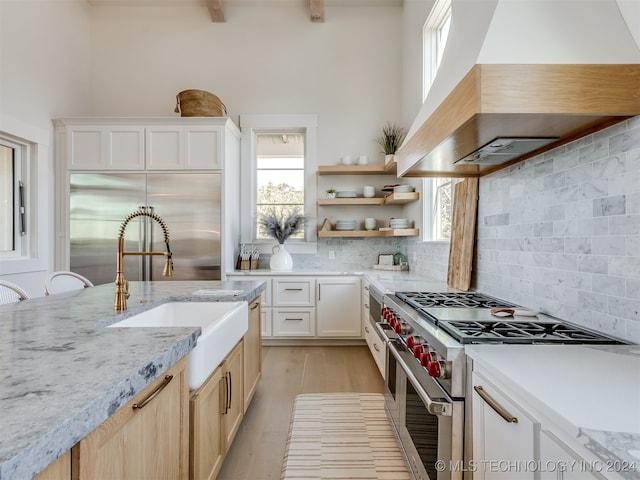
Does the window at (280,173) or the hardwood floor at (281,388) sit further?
the window at (280,173)

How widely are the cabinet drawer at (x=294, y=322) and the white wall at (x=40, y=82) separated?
8.17 feet

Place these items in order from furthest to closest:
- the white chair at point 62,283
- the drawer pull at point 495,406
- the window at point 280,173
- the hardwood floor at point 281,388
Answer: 1. the window at point 280,173
2. the white chair at point 62,283
3. the hardwood floor at point 281,388
4. the drawer pull at point 495,406

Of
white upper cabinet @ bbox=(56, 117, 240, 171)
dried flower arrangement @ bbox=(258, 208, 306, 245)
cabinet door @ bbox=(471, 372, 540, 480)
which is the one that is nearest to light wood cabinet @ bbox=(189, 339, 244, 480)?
cabinet door @ bbox=(471, 372, 540, 480)

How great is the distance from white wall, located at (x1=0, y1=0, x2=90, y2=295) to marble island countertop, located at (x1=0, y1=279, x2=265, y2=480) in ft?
8.45

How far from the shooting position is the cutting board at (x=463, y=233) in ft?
7.60

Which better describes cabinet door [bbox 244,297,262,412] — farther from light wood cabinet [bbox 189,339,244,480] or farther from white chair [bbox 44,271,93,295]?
white chair [bbox 44,271,93,295]

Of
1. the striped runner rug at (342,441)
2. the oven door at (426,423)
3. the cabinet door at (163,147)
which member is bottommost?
the striped runner rug at (342,441)

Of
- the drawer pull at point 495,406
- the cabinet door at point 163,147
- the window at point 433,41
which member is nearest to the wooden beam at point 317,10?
the window at point 433,41

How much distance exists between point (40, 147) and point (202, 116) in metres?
1.68

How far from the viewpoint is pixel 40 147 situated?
365 cm

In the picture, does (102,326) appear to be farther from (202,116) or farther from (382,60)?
(382,60)

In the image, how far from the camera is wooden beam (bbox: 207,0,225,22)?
4.13m

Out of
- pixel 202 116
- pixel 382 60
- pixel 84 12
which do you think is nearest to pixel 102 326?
pixel 202 116

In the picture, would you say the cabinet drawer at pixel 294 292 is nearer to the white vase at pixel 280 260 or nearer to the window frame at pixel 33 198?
the white vase at pixel 280 260
